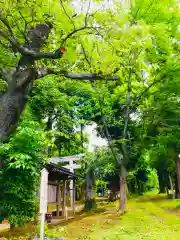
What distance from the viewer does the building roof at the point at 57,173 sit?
13044mm

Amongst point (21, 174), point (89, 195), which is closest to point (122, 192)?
point (89, 195)

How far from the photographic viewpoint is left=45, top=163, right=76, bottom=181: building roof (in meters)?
13.0

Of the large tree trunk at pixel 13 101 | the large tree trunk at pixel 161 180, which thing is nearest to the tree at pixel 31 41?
the large tree trunk at pixel 13 101

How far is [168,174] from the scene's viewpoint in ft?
85.3

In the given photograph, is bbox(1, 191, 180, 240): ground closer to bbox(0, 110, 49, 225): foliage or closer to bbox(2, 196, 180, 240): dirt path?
bbox(2, 196, 180, 240): dirt path

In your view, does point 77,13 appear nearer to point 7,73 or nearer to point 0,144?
point 7,73

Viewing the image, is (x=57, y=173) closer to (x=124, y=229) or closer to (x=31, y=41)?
(x=124, y=229)

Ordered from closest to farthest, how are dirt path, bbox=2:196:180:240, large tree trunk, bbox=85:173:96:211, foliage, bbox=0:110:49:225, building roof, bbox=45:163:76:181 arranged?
1. foliage, bbox=0:110:49:225
2. dirt path, bbox=2:196:180:240
3. building roof, bbox=45:163:76:181
4. large tree trunk, bbox=85:173:96:211

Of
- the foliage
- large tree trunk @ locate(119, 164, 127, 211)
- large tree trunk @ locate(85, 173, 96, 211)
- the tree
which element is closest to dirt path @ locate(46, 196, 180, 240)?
large tree trunk @ locate(119, 164, 127, 211)

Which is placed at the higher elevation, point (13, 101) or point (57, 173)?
point (13, 101)

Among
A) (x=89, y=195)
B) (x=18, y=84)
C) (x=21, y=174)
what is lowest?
(x=89, y=195)

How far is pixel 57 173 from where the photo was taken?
15031 mm

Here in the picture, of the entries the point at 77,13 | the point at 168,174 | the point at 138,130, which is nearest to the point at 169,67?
the point at 138,130

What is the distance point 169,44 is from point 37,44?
7.89 m
